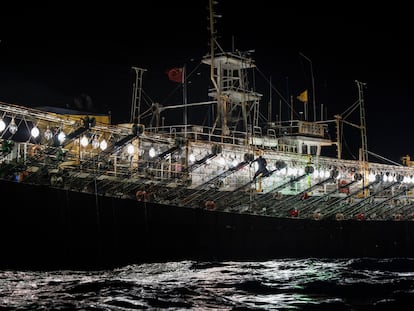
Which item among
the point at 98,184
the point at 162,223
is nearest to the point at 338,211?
the point at 162,223

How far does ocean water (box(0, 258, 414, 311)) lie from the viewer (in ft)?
56.0

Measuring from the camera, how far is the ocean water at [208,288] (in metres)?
17.1

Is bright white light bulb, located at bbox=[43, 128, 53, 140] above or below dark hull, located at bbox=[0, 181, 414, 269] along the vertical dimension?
above

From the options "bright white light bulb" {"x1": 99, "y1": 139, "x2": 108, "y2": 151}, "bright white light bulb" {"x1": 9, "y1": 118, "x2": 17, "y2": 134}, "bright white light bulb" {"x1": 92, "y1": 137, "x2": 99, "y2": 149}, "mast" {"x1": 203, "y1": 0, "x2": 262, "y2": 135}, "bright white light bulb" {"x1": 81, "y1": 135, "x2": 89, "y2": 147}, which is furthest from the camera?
"mast" {"x1": 203, "y1": 0, "x2": 262, "y2": 135}

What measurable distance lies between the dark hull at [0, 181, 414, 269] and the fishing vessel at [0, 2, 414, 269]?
2.3 inches

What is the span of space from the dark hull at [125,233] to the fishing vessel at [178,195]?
0.06 meters

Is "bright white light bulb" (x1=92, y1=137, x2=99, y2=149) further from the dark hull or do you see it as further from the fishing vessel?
the dark hull

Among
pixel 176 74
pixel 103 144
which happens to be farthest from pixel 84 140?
pixel 176 74

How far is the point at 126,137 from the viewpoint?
2736 cm

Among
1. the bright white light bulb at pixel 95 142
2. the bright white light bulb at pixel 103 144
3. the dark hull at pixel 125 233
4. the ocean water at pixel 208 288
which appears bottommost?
the ocean water at pixel 208 288

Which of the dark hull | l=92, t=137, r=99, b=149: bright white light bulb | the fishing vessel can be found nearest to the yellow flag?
the fishing vessel

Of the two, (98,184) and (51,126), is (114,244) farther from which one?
(51,126)

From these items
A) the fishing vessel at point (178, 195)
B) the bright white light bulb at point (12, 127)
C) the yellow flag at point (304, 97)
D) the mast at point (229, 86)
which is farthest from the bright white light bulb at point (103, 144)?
the yellow flag at point (304, 97)

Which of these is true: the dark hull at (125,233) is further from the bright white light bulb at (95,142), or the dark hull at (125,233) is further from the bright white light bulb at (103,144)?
the bright white light bulb at (95,142)
